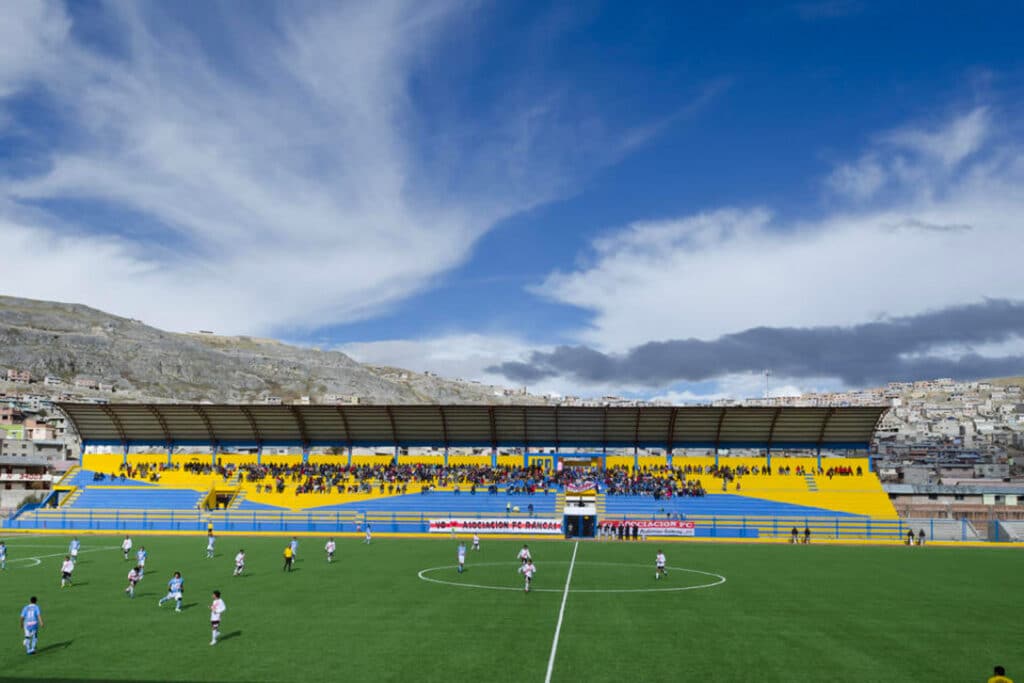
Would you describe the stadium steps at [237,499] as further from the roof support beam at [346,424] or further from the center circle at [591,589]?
the center circle at [591,589]

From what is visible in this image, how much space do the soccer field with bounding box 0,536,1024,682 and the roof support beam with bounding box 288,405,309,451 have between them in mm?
35190

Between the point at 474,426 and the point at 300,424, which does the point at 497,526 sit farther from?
the point at 300,424

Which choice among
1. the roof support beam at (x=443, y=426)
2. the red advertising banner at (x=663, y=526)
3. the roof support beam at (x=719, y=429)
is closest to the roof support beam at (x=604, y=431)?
the roof support beam at (x=719, y=429)

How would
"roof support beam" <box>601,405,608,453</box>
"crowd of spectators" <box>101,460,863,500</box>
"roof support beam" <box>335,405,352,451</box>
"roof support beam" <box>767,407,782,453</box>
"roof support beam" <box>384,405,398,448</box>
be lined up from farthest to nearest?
1. "roof support beam" <box>335,405,352,451</box>
2. "roof support beam" <box>384,405,398,448</box>
3. "roof support beam" <box>601,405,608,453</box>
4. "roof support beam" <box>767,407,782,453</box>
5. "crowd of spectators" <box>101,460,863,500</box>

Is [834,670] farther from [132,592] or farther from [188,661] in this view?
[132,592]

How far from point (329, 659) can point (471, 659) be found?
3.74m

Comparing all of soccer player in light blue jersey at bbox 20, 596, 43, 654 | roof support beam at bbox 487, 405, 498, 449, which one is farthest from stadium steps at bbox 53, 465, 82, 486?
soccer player in light blue jersey at bbox 20, 596, 43, 654

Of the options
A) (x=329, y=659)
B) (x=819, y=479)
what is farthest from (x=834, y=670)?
(x=819, y=479)

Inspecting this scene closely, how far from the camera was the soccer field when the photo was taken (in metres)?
20.8

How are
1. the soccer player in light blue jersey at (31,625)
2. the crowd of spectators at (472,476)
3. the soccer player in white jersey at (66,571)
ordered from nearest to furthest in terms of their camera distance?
the soccer player in light blue jersey at (31,625) < the soccer player in white jersey at (66,571) < the crowd of spectators at (472,476)

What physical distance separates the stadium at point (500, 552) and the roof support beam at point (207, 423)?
50 centimetres

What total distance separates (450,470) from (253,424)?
21.6 m

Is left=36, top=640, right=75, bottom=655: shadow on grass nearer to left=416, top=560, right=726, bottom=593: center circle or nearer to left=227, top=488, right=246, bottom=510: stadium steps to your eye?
left=416, top=560, right=726, bottom=593: center circle

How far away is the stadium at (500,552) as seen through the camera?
22703 mm
